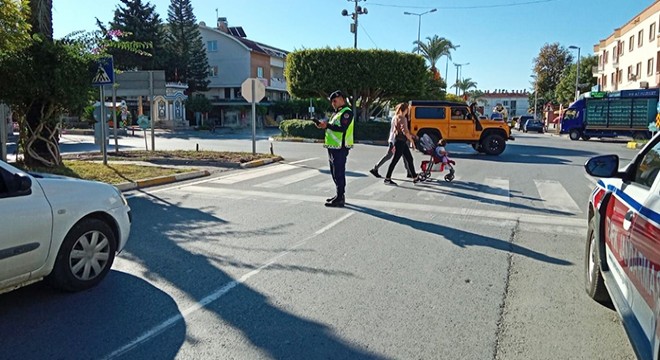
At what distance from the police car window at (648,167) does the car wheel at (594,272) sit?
69 centimetres

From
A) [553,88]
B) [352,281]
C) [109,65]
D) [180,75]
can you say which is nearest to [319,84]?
[109,65]

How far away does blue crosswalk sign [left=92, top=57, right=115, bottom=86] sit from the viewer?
1165cm

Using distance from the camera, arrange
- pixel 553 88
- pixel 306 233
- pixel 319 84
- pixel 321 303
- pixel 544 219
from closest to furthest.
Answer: pixel 321 303, pixel 306 233, pixel 544 219, pixel 319 84, pixel 553 88

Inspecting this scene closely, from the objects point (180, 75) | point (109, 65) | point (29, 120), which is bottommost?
point (29, 120)

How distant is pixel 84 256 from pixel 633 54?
54.0 meters

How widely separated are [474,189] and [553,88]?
244 ft

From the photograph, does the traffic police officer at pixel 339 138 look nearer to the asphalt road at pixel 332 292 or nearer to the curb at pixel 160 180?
the asphalt road at pixel 332 292

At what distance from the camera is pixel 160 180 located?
11359 millimetres

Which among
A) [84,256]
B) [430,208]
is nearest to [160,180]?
[430,208]

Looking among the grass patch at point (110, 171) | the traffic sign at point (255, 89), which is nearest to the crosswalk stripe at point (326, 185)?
the grass patch at point (110, 171)

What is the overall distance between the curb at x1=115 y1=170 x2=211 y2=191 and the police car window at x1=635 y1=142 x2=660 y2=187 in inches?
338

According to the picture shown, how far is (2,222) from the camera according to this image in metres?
3.65

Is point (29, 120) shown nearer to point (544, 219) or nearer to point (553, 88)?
point (544, 219)

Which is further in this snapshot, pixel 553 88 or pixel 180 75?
pixel 553 88
